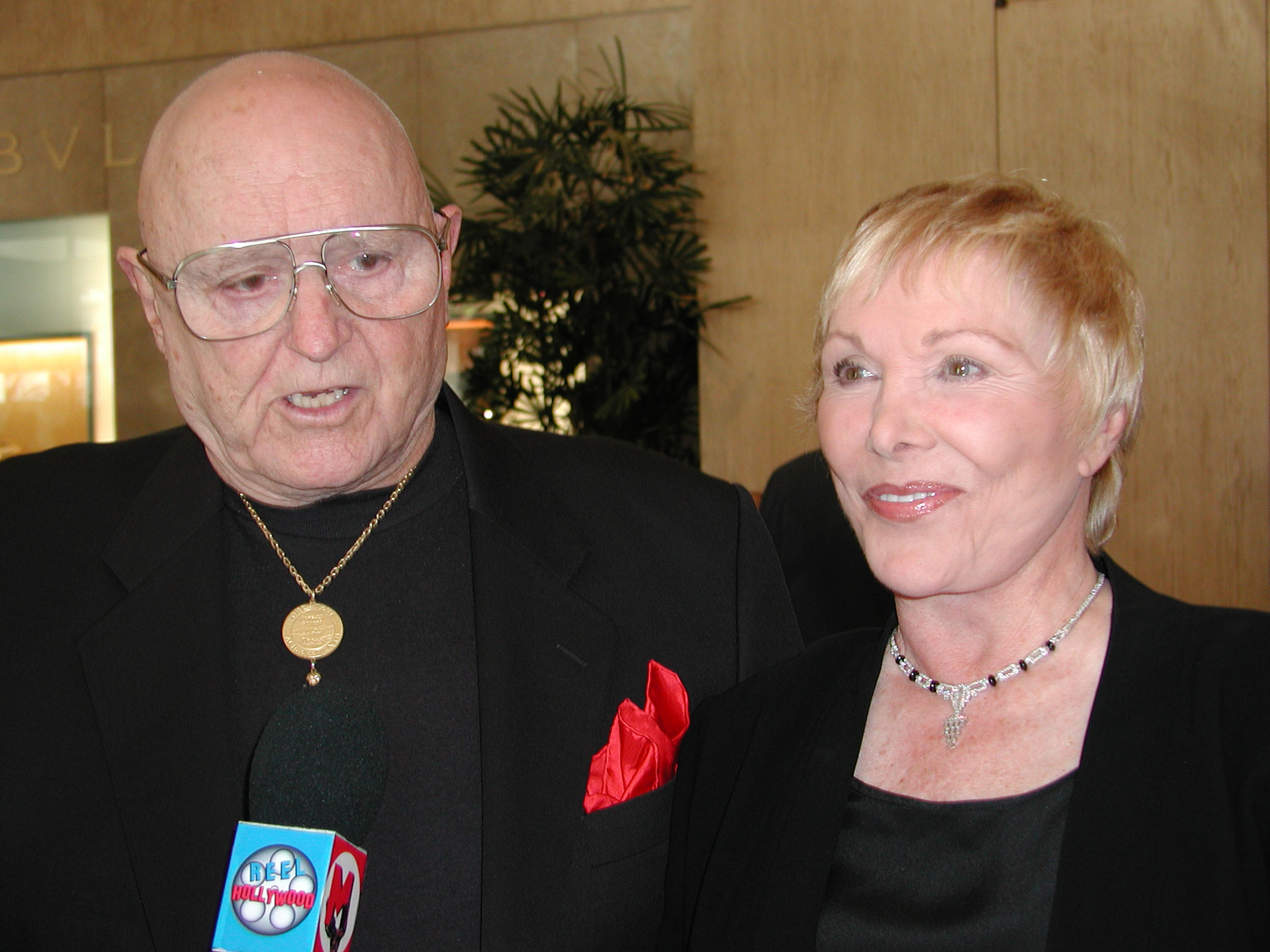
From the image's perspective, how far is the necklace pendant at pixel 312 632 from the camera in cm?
150

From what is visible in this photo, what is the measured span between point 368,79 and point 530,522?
497 cm

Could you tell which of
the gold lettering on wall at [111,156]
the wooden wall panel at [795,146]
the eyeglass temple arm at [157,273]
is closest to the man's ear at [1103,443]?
the eyeglass temple arm at [157,273]

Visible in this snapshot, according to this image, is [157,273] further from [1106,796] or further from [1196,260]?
[1196,260]

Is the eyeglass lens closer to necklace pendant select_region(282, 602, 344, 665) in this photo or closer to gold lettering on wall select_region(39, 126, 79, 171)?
necklace pendant select_region(282, 602, 344, 665)

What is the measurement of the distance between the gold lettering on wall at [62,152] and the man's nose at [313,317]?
18.4 feet

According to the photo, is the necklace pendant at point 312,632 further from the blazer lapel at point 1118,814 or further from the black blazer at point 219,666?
the blazer lapel at point 1118,814

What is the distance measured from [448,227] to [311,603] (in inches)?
23.5

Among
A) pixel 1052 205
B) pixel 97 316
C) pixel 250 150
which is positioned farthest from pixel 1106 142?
pixel 97 316

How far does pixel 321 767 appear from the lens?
4.53 feet

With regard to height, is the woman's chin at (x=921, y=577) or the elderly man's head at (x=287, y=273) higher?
the elderly man's head at (x=287, y=273)

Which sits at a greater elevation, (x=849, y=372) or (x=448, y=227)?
(x=448, y=227)

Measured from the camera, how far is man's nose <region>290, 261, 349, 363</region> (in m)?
1.44

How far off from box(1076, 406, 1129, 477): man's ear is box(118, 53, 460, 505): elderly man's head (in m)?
0.88

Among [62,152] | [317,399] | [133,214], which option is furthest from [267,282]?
[62,152]
